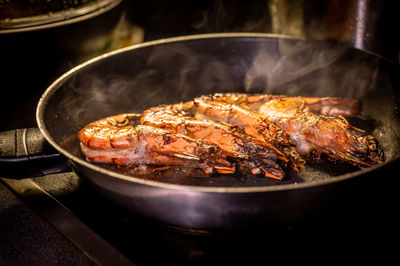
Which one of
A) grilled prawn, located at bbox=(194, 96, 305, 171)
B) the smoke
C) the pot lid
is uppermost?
the pot lid

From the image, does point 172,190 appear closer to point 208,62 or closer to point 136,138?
point 136,138

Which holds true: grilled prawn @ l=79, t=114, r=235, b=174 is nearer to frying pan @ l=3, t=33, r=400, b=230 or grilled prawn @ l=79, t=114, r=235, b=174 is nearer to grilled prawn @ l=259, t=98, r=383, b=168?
frying pan @ l=3, t=33, r=400, b=230

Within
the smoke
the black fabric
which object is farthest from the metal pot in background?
the smoke

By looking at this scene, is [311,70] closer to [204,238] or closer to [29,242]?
[204,238]

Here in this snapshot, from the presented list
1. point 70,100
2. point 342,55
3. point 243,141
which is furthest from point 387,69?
point 70,100

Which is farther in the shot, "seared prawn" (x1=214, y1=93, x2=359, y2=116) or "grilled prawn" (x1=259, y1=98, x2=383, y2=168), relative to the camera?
"seared prawn" (x1=214, y1=93, x2=359, y2=116)

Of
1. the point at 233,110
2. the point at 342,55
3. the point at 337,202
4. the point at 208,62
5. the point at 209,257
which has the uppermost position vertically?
the point at 342,55
